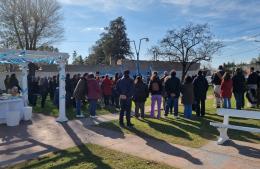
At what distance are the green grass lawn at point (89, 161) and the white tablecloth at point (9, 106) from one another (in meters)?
5.02

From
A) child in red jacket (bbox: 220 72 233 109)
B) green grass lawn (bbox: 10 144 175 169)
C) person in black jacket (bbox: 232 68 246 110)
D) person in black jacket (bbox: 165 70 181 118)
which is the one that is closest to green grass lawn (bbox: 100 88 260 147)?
person in black jacket (bbox: 165 70 181 118)

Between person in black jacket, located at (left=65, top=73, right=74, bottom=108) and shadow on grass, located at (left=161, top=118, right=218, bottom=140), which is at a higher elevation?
person in black jacket, located at (left=65, top=73, right=74, bottom=108)

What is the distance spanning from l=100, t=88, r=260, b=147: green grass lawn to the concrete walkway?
0.36 meters

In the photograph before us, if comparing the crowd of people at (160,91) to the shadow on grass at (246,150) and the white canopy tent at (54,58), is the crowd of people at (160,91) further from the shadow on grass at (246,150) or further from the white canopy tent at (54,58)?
the shadow on grass at (246,150)

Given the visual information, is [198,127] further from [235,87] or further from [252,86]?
[252,86]

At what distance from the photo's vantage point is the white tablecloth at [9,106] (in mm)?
11766

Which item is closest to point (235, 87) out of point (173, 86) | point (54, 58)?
point (173, 86)

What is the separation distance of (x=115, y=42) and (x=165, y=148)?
7007 centimetres

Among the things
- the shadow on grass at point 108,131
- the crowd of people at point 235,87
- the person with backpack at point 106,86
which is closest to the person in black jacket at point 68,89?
the person with backpack at point 106,86

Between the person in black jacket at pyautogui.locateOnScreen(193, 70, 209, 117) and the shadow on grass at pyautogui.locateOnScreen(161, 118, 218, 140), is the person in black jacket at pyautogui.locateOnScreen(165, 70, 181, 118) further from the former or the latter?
the shadow on grass at pyautogui.locateOnScreen(161, 118, 218, 140)

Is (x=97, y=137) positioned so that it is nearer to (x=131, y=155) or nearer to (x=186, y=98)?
(x=131, y=155)

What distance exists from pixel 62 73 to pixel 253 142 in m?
6.90

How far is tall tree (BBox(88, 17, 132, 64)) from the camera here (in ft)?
252

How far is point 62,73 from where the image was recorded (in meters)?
11.9
